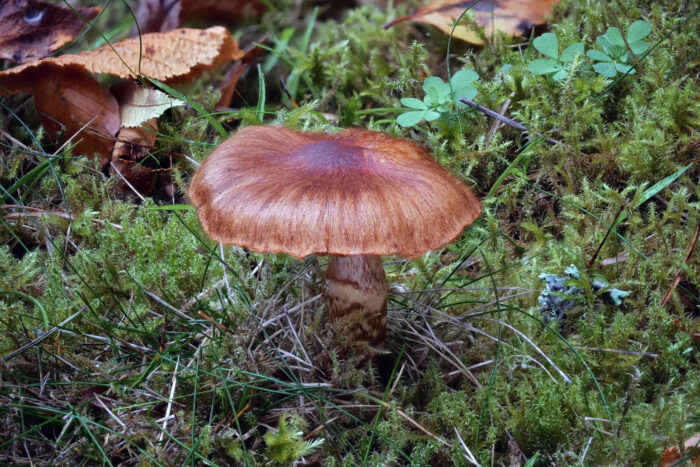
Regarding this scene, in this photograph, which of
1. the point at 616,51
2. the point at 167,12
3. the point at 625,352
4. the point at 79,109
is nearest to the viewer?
the point at 625,352

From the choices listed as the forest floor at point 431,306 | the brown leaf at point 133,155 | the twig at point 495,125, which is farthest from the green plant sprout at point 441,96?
the brown leaf at point 133,155

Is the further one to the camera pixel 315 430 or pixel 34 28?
pixel 34 28

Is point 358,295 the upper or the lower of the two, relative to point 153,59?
lower

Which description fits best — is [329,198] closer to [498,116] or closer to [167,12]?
[498,116]

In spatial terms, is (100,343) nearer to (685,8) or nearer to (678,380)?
(678,380)

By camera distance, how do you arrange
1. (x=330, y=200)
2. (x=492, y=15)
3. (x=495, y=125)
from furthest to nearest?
(x=492, y=15), (x=495, y=125), (x=330, y=200)

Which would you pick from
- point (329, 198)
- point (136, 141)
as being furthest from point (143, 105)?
point (329, 198)

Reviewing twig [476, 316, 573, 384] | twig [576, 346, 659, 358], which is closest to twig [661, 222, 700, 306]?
twig [576, 346, 659, 358]

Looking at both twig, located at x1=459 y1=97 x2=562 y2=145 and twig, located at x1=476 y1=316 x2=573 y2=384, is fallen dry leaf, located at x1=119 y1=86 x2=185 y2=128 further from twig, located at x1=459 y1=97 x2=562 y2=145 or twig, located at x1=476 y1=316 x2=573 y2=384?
twig, located at x1=476 y1=316 x2=573 y2=384
